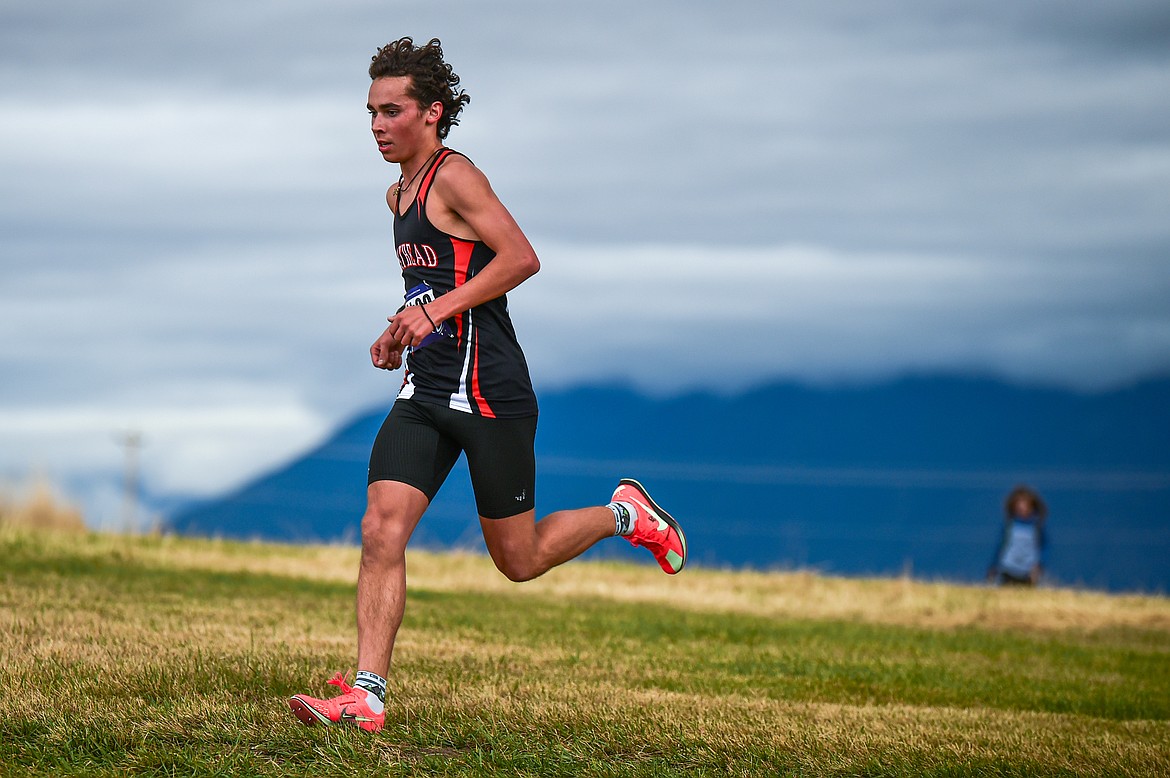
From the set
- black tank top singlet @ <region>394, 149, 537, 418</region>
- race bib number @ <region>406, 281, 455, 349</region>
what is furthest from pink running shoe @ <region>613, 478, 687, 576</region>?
race bib number @ <region>406, 281, 455, 349</region>

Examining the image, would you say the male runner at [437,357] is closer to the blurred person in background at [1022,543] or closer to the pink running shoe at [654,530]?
the pink running shoe at [654,530]

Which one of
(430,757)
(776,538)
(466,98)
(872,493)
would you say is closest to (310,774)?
(430,757)

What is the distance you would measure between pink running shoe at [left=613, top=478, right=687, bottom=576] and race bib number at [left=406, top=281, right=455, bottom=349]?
5.55 feet

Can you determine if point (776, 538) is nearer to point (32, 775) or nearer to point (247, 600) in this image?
point (247, 600)

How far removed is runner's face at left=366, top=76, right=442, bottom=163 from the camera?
628 centimetres

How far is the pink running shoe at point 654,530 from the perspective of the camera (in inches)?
297

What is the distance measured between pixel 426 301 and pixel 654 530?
205cm

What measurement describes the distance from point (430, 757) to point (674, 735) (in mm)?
1108

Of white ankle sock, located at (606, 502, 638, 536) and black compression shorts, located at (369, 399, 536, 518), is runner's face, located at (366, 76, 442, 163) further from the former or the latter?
white ankle sock, located at (606, 502, 638, 536)

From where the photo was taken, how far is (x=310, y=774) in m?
5.09

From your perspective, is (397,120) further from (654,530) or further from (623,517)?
(654,530)

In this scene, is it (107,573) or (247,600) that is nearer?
(247,600)

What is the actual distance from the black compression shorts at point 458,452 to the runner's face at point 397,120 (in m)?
1.09

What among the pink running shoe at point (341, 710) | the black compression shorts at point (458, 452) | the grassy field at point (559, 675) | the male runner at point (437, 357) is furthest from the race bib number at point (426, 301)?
the grassy field at point (559, 675)
